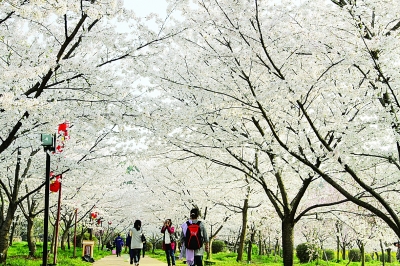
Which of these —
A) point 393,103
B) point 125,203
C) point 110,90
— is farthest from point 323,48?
point 125,203

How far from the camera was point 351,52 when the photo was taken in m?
6.10

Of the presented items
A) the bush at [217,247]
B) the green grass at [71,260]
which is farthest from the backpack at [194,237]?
the bush at [217,247]

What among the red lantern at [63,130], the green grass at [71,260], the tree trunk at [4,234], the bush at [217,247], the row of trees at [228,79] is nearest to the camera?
the row of trees at [228,79]

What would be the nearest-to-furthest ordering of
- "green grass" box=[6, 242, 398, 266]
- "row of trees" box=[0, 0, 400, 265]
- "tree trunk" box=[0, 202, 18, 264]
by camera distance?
"row of trees" box=[0, 0, 400, 265] < "tree trunk" box=[0, 202, 18, 264] < "green grass" box=[6, 242, 398, 266]

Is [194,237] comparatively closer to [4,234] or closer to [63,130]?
[63,130]

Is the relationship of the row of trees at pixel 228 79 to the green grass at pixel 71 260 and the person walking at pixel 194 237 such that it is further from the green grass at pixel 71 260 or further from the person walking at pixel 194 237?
the green grass at pixel 71 260

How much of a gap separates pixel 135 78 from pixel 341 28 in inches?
165

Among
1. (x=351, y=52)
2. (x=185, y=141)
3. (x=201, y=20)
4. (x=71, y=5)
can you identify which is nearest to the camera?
(x=71, y=5)

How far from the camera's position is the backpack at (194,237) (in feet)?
27.3

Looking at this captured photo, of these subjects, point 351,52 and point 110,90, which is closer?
point 351,52

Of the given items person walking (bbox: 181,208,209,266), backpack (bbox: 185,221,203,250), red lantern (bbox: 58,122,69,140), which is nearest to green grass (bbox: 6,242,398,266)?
red lantern (bbox: 58,122,69,140)

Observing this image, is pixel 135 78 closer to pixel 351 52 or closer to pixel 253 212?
pixel 351 52

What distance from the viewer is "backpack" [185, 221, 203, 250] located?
8.32 meters

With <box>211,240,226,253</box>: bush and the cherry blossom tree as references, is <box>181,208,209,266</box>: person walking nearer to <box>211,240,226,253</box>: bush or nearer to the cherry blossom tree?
the cherry blossom tree
